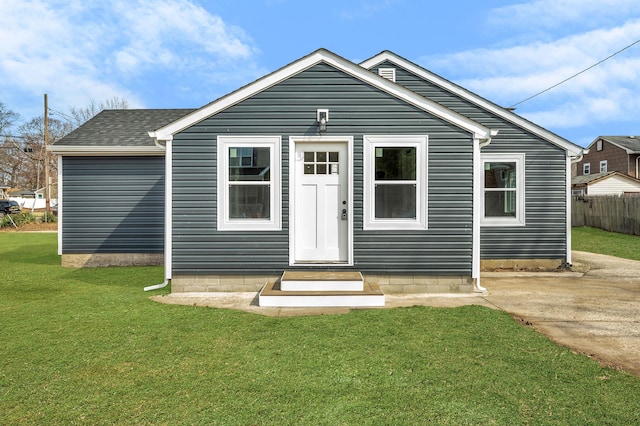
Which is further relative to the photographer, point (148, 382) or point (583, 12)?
point (583, 12)

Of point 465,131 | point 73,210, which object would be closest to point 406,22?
point 465,131

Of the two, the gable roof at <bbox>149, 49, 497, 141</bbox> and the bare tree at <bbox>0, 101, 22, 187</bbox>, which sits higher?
the bare tree at <bbox>0, 101, 22, 187</bbox>

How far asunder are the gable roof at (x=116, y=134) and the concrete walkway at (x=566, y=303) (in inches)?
175

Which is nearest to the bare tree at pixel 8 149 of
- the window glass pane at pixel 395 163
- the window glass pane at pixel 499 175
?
the window glass pane at pixel 395 163

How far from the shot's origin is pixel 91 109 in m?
31.5

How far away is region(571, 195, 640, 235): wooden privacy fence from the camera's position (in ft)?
51.3

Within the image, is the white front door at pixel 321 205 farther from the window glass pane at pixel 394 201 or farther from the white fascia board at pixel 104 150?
the white fascia board at pixel 104 150

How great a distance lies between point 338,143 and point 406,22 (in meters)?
7.30

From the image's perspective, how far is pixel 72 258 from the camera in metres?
8.78

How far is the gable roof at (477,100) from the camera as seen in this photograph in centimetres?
833

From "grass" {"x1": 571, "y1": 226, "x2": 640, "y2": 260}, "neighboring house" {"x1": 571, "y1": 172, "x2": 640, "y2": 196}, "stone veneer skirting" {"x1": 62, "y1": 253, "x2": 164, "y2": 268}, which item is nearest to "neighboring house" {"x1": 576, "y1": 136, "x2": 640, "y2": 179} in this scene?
"neighboring house" {"x1": 571, "y1": 172, "x2": 640, "y2": 196}

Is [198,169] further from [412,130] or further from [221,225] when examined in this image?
[412,130]

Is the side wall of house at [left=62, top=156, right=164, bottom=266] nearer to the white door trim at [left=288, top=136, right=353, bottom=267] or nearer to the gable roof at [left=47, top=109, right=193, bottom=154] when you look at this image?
the gable roof at [left=47, top=109, right=193, bottom=154]

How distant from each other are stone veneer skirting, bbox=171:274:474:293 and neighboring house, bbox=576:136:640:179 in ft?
110
